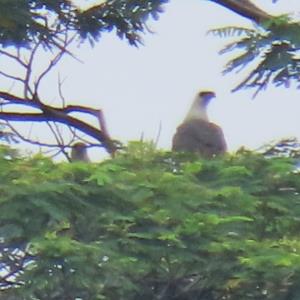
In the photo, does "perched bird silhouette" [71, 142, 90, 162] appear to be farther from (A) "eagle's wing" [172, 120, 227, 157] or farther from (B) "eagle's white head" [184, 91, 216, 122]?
(B) "eagle's white head" [184, 91, 216, 122]

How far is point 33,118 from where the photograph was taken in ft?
36.7

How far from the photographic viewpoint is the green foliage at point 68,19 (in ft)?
31.4

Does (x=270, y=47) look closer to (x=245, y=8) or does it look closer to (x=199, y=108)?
(x=245, y=8)

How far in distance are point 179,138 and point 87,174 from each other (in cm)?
394

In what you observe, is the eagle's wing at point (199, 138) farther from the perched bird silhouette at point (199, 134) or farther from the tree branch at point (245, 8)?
the tree branch at point (245, 8)

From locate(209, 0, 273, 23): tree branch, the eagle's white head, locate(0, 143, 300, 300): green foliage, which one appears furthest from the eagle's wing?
locate(0, 143, 300, 300): green foliage

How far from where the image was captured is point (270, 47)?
26.4ft

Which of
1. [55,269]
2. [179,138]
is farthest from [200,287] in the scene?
[179,138]

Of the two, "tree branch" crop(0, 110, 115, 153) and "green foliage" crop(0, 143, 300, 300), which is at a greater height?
"tree branch" crop(0, 110, 115, 153)

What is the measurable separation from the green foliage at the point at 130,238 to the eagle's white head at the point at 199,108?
15.5 feet

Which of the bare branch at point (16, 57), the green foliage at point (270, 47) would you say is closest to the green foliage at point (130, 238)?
the green foliage at point (270, 47)

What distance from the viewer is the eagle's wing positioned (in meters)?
10.8

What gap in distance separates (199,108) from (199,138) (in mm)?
1491

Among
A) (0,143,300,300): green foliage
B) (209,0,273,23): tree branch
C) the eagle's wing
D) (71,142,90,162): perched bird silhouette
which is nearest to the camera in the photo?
(0,143,300,300): green foliage
